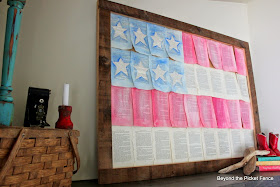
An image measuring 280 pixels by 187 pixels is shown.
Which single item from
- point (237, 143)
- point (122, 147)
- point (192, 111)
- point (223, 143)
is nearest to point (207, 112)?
point (192, 111)

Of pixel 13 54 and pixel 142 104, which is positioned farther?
pixel 142 104

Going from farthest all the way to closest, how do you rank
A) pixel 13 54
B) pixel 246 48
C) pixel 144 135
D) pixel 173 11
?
1. pixel 246 48
2. pixel 173 11
3. pixel 144 135
4. pixel 13 54

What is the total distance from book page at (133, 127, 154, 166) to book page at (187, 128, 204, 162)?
28 centimetres

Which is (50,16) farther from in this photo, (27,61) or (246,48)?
(246,48)

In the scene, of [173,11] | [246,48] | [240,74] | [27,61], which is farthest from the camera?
[246,48]

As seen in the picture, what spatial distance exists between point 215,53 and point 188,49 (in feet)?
0.92

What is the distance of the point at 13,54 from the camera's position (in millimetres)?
729

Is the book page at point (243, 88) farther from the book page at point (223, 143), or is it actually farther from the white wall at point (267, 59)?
the book page at point (223, 143)

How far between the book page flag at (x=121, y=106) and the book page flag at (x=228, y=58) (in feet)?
3.00

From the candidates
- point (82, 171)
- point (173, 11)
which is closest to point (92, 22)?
point (173, 11)

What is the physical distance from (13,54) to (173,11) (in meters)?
1.15

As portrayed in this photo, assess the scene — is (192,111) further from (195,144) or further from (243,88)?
(243,88)

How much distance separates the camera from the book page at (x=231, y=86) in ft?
5.16

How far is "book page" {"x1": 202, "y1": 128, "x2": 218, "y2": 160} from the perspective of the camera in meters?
1.33
